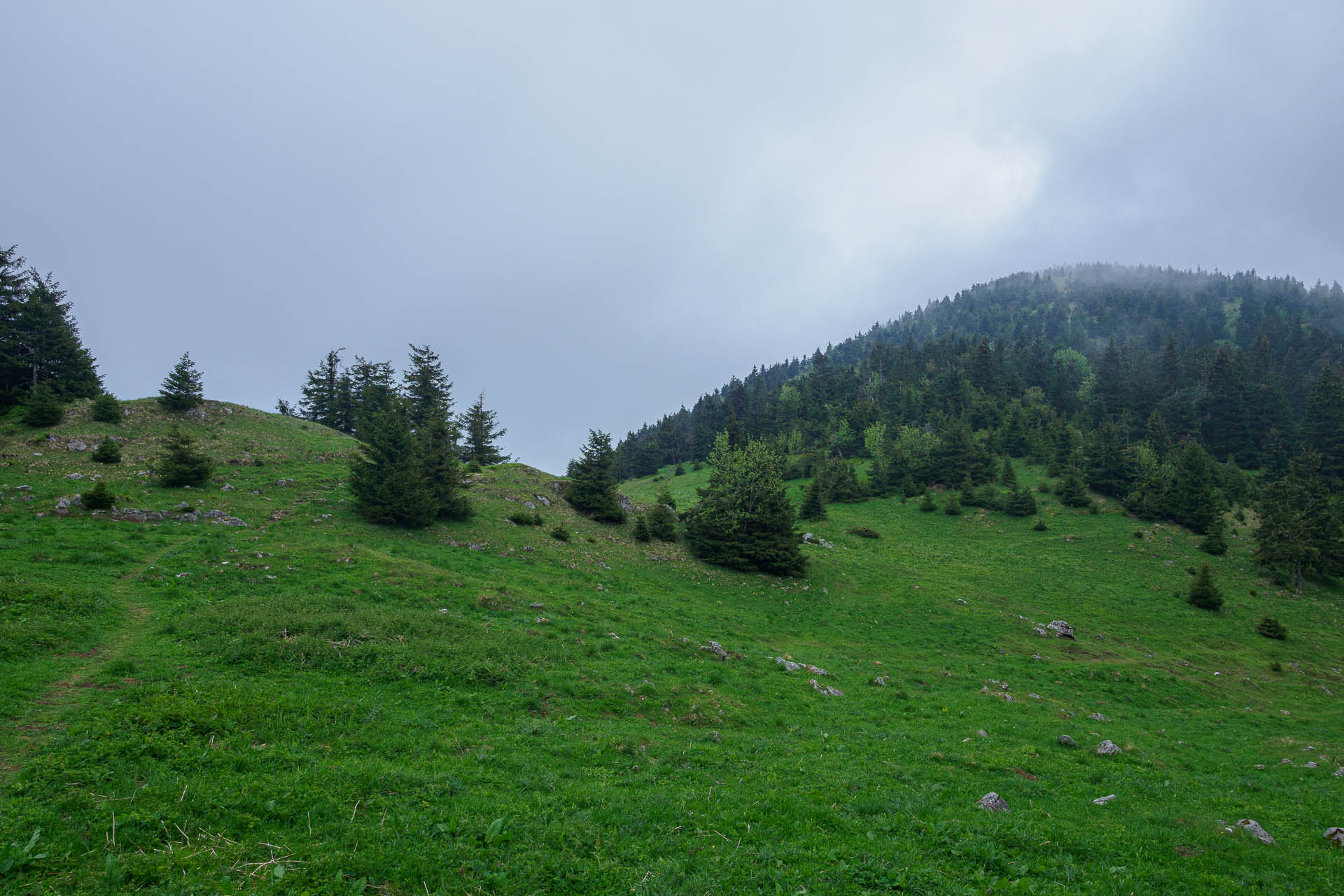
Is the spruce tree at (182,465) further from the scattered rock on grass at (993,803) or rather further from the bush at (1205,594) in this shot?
the bush at (1205,594)

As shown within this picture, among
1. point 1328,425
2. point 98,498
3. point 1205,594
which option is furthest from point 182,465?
point 1328,425

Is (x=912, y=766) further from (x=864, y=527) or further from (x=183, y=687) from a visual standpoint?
(x=864, y=527)

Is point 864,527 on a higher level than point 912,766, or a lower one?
higher

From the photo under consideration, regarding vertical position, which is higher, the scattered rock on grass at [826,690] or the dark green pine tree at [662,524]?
the dark green pine tree at [662,524]

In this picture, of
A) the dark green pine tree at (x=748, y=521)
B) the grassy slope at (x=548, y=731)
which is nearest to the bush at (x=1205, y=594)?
the grassy slope at (x=548, y=731)

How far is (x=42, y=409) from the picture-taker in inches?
1319

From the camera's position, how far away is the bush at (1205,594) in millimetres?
40875

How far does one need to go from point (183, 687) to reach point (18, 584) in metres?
8.88

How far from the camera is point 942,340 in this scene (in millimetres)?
156875

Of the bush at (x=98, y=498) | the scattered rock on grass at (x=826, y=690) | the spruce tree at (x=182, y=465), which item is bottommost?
the scattered rock on grass at (x=826, y=690)

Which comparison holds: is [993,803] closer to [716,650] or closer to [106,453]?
[716,650]

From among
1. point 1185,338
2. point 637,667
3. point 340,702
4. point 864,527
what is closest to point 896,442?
point 864,527

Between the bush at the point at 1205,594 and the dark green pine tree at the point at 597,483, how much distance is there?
1857 inches

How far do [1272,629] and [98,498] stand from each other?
71883 mm
